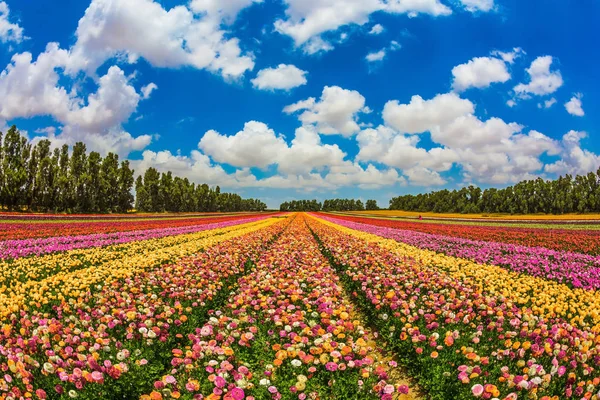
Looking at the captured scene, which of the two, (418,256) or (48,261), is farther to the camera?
(418,256)

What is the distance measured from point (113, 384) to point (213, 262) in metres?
5.77

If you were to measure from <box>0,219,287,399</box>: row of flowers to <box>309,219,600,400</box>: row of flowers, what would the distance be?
3.33 metres

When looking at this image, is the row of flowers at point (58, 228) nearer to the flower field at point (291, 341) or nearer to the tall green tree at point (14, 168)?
the flower field at point (291, 341)

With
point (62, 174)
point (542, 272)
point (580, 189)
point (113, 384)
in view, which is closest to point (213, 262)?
point (113, 384)

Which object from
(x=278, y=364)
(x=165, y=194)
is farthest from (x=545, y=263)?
(x=165, y=194)

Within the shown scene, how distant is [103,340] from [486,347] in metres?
4.84

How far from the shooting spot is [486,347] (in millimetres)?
4461

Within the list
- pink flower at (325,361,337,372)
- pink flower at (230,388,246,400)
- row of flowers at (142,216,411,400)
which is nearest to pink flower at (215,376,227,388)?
row of flowers at (142,216,411,400)

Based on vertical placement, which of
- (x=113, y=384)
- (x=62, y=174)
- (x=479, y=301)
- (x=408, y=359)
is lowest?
(x=408, y=359)

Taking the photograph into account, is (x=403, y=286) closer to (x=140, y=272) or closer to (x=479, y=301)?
(x=479, y=301)

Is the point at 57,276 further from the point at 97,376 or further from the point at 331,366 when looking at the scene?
the point at 331,366

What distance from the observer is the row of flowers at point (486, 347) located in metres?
3.55

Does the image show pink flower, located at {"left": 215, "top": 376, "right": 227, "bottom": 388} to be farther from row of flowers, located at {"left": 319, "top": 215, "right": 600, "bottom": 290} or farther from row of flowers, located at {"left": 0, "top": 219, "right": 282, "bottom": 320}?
row of flowers, located at {"left": 319, "top": 215, "right": 600, "bottom": 290}

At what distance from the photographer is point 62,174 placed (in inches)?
2275
